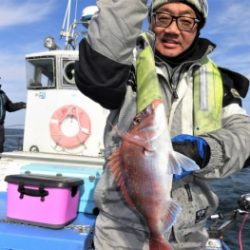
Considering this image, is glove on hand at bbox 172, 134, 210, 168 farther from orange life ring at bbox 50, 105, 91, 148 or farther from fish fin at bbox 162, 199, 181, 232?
orange life ring at bbox 50, 105, 91, 148

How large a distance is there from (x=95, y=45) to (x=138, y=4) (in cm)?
30

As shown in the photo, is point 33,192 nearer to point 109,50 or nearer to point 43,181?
point 43,181

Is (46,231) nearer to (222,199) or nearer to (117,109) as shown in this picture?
(117,109)

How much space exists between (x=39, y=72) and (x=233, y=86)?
5.58 meters

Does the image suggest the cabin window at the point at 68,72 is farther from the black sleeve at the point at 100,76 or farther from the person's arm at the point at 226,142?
the black sleeve at the point at 100,76

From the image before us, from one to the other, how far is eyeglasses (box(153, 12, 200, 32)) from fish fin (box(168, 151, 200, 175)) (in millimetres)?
769

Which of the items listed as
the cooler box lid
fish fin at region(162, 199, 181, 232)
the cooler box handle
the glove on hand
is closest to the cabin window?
the cooler box lid

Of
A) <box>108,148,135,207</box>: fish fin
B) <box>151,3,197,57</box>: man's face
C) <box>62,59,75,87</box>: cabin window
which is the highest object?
<box>62,59,75,87</box>: cabin window

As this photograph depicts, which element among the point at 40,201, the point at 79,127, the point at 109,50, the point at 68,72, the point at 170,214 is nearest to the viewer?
the point at 170,214

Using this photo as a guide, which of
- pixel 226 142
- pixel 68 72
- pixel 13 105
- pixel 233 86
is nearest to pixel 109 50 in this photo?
pixel 226 142

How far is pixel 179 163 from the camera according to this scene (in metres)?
1.88

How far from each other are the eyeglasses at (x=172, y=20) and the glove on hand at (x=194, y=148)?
0.62 metres

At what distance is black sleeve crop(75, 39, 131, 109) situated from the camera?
2.07m

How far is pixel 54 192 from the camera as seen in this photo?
4.31 m
